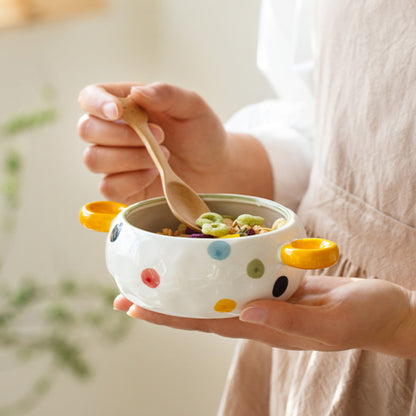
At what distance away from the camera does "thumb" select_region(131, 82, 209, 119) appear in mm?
628

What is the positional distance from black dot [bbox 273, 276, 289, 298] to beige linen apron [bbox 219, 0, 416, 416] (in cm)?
16

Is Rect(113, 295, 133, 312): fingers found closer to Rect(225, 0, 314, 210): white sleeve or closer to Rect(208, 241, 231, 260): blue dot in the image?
Rect(208, 241, 231, 260): blue dot

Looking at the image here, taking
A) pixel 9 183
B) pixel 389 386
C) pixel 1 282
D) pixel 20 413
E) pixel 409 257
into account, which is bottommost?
pixel 20 413

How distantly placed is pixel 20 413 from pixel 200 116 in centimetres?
116

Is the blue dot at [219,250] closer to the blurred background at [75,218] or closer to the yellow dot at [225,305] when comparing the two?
the yellow dot at [225,305]

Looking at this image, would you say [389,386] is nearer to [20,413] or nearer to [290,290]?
[290,290]

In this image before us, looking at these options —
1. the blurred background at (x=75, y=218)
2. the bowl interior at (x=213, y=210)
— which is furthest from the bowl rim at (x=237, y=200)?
the blurred background at (x=75, y=218)

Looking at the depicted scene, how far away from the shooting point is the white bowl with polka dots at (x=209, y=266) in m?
0.44

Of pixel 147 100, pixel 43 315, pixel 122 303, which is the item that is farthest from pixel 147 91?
pixel 43 315

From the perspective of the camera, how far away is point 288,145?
2.68 feet

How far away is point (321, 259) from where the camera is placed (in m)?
0.42

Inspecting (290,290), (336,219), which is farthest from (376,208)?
(290,290)

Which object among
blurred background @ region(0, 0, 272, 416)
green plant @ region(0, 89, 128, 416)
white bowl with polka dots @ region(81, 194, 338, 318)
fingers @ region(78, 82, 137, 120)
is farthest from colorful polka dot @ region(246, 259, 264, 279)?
Answer: green plant @ region(0, 89, 128, 416)

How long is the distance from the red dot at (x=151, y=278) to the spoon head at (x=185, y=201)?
0.09m
